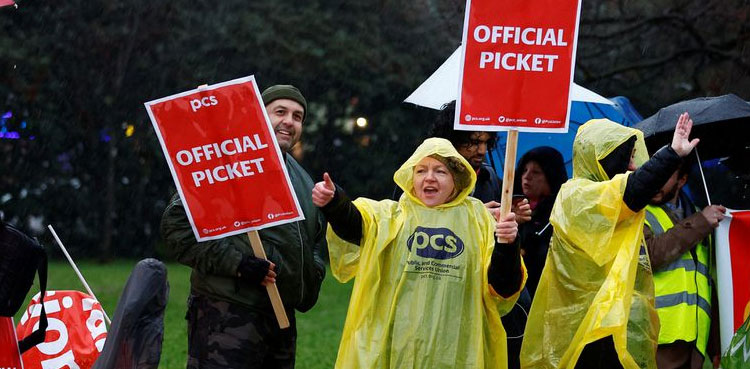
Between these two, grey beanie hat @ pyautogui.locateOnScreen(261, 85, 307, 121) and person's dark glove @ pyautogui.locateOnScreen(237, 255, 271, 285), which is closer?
person's dark glove @ pyautogui.locateOnScreen(237, 255, 271, 285)

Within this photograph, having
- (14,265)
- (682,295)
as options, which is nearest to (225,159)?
(14,265)

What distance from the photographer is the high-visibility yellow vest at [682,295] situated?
6414 mm

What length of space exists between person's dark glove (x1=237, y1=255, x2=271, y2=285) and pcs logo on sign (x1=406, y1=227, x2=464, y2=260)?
645mm

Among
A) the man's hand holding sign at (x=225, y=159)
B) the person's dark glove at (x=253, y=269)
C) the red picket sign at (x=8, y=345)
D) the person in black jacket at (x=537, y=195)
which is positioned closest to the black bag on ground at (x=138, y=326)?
the red picket sign at (x=8, y=345)

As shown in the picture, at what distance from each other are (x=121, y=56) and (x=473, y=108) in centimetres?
1849

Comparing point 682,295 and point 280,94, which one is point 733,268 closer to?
point 682,295

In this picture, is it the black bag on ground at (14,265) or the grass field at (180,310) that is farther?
Result: the grass field at (180,310)

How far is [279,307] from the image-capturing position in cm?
564

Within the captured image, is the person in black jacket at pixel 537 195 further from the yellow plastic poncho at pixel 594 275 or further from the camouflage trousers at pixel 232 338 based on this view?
the camouflage trousers at pixel 232 338

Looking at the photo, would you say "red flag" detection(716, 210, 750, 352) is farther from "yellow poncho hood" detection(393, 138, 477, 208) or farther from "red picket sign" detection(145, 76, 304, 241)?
"red picket sign" detection(145, 76, 304, 241)

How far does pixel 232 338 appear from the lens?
5688 mm

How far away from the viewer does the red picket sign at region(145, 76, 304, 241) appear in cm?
577

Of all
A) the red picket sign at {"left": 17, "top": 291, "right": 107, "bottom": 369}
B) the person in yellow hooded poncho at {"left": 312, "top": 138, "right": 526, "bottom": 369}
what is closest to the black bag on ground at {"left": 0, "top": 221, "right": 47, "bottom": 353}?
the person in yellow hooded poncho at {"left": 312, "top": 138, "right": 526, "bottom": 369}

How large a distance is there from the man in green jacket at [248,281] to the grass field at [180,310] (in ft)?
12.6
